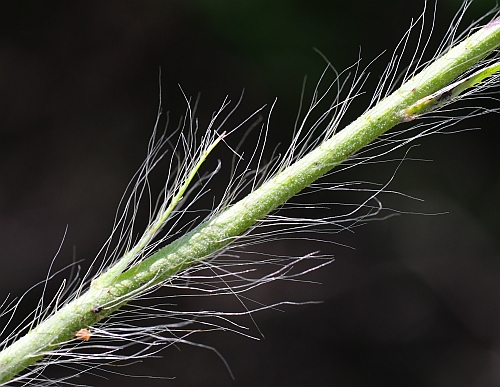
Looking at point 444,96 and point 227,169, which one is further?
point 227,169

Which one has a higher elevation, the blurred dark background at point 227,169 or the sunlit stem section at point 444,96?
the sunlit stem section at point 444,96

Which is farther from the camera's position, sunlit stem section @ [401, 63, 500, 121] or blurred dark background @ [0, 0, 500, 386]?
blurred dark background @ [0, 0, 500, 386]

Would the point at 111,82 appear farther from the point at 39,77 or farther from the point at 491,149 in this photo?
the point at 491,149

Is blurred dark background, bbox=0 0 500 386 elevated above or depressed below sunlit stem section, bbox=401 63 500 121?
below

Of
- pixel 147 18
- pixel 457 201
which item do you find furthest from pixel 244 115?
pixel 457 201

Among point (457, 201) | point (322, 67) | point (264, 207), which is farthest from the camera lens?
point (457, 201)

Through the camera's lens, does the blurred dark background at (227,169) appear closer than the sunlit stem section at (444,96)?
No

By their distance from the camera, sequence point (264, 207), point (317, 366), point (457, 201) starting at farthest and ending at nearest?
point (457, 201), point (317, 366), point (264, 207)

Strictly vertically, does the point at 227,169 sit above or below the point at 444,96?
below
